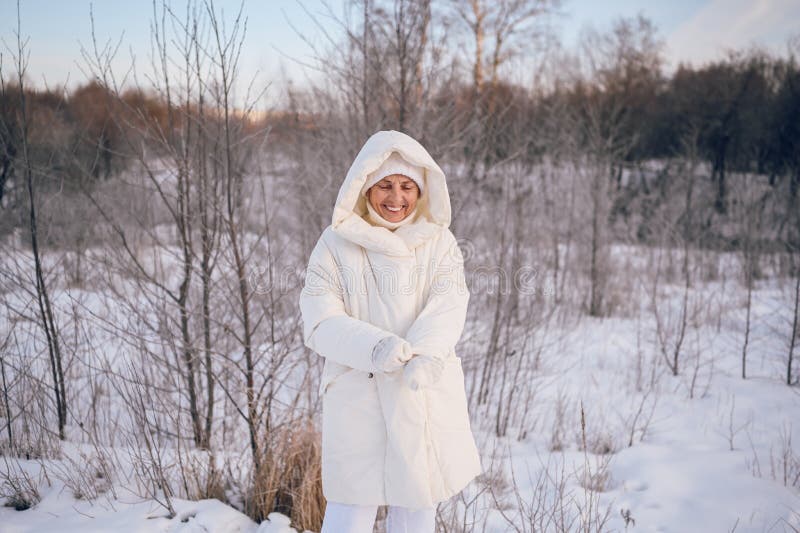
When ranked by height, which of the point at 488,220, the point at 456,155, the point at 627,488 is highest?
the point at 456,155

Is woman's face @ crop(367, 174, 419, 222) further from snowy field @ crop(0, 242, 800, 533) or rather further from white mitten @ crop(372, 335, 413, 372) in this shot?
snowy field @ crop(0, 242, 800, 533)

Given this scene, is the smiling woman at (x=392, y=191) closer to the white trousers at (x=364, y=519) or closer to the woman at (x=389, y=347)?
the woman at (x=389, y=347)

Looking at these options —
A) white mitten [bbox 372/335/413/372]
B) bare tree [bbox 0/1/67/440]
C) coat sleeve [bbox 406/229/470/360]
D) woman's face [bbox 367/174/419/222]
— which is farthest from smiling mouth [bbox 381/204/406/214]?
bare tree [bbox 0/1/67/440]

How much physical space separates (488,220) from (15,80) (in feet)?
16.4

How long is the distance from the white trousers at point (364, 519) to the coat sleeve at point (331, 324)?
50 cm

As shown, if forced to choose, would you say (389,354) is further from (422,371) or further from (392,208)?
(392,208)

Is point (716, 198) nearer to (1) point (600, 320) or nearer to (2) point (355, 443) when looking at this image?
(1) point (600, 320)

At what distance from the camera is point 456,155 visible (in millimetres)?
5281

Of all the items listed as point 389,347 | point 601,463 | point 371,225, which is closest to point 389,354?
point 389,347

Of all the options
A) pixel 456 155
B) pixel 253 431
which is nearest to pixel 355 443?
pixel 253 431

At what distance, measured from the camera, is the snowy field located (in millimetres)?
2303

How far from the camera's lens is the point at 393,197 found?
1.76 m

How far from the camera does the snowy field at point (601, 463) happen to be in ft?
7.55

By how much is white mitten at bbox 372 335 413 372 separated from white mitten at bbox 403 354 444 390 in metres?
0.03
